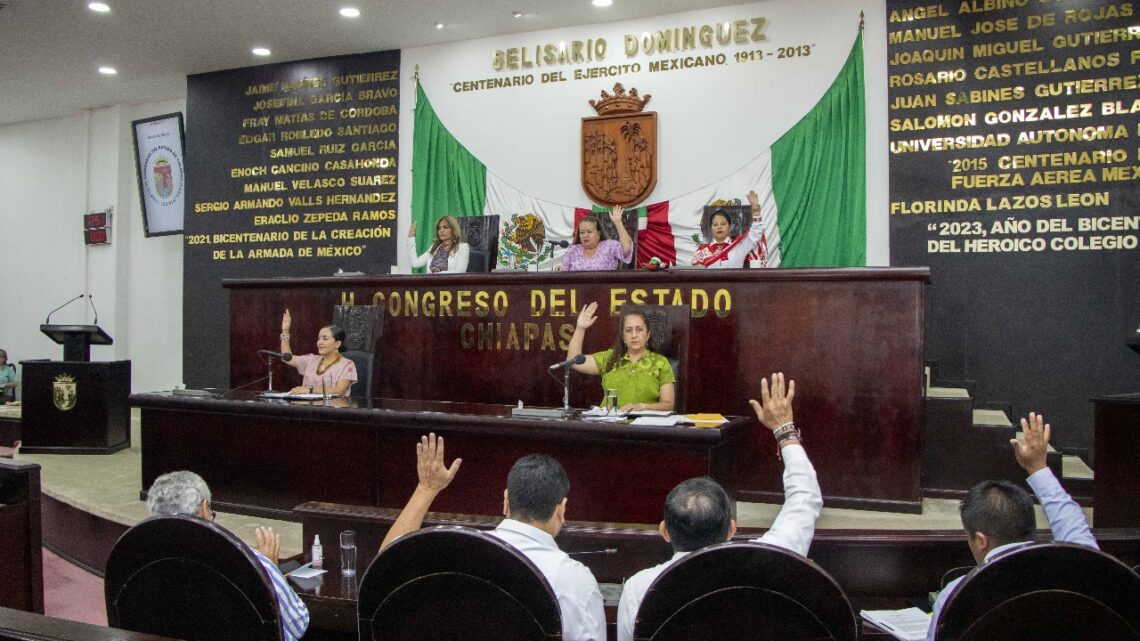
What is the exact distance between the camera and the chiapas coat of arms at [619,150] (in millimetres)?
6695

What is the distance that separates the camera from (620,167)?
6.77m

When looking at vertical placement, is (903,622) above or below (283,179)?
below

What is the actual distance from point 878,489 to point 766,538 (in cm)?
256

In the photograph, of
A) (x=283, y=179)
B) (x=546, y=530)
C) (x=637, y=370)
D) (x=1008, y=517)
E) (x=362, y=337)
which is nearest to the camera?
(x=1008, y=517)

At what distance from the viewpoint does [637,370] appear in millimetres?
3990

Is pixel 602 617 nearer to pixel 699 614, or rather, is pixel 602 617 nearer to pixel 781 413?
pixel 699 614

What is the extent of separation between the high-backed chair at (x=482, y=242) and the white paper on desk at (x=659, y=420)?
220 centimetres

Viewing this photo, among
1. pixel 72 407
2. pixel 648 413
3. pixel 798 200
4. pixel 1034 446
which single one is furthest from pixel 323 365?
pixel 1034 446

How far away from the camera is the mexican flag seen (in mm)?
6039

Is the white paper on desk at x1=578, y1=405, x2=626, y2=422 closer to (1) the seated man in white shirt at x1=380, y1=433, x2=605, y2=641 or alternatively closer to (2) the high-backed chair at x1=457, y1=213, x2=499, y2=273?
(1) the seated man in white shirt at x1=380, y1=433, x2=605, y2=641

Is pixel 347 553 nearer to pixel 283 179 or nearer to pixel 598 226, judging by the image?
pixel 598 226

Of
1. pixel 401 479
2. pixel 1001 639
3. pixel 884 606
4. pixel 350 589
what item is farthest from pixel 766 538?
pixel 401 479

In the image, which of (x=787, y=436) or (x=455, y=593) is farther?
(x=787, y=436)

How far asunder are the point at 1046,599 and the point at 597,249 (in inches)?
165
